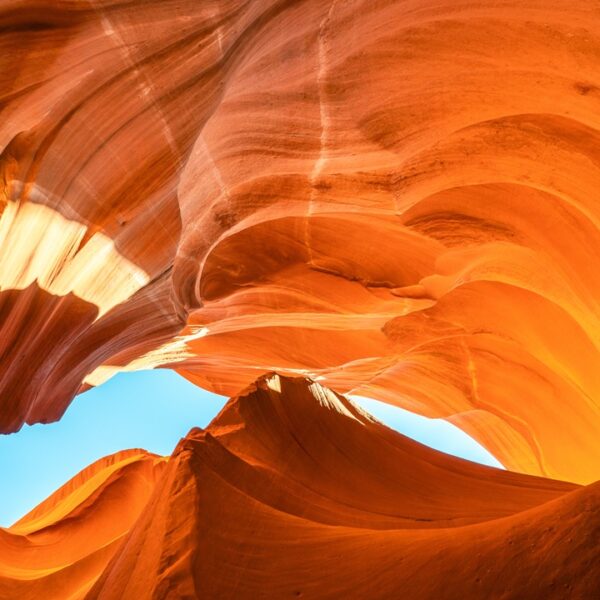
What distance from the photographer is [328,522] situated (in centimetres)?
416

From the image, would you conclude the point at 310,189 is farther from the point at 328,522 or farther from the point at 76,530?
the point at 76,530

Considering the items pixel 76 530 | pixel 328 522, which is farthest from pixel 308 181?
pixel 76 530

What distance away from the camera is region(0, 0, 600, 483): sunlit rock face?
4629mm

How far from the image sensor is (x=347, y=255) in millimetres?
7723

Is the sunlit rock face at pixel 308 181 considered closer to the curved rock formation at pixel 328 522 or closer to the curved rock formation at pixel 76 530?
the curved rock formation at pixel 76 530

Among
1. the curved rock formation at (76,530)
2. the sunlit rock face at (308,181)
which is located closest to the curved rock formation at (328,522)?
the curved rock formation at (76,530)

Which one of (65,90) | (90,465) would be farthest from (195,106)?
(90,465)

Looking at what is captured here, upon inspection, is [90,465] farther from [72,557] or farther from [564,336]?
[564,336]

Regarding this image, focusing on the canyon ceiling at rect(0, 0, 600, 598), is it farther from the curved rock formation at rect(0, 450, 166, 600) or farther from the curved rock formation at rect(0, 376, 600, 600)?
the curved rock formation at rect(0, 450, 166, 600)

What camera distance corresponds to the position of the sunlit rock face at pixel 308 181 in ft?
15.2

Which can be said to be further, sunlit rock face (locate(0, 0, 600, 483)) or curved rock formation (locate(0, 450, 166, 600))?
curved rock formation (locate(0, 450, 166, 600))

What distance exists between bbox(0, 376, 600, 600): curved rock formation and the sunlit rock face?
6.20 ft

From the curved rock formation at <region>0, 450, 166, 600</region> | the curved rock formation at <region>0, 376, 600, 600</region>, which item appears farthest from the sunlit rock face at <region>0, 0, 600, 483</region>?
the curved rock formation at <region>0, 376, 600, 600</region>

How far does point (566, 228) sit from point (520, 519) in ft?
11.7
